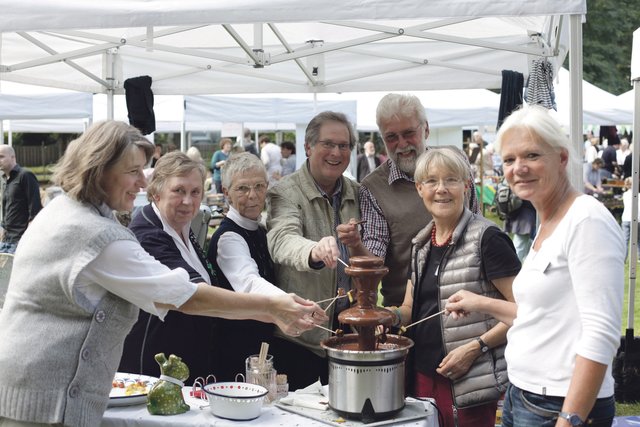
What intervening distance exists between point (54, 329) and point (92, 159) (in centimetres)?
46

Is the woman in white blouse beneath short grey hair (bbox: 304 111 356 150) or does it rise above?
beneath

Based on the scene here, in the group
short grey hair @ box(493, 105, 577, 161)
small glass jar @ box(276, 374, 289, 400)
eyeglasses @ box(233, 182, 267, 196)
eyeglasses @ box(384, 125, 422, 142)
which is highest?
eyeglasses @ box(384, 125, 422, 142)

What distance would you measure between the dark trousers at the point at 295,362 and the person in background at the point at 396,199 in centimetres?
40

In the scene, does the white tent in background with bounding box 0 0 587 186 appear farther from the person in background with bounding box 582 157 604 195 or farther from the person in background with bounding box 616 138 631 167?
the person in background with bounding box 616 138 631 167

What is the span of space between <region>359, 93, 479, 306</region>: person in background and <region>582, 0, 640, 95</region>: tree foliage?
24.0 m

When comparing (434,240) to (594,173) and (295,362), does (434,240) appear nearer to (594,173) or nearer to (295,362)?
(295,362)

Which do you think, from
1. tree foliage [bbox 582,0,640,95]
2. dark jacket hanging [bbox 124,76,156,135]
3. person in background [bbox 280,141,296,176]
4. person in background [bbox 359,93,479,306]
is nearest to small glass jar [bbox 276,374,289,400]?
person in background [bbox 359,93,479,306]

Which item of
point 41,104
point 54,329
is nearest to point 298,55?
point 54,329

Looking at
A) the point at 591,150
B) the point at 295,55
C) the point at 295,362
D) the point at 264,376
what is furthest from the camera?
the point at 591,150

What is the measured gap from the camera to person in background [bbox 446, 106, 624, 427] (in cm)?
179

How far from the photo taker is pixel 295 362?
3.13 m

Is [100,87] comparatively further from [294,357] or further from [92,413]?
[92,413]

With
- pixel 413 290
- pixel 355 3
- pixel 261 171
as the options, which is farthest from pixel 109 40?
pixel 413 290

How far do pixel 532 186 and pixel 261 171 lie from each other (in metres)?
1.33
